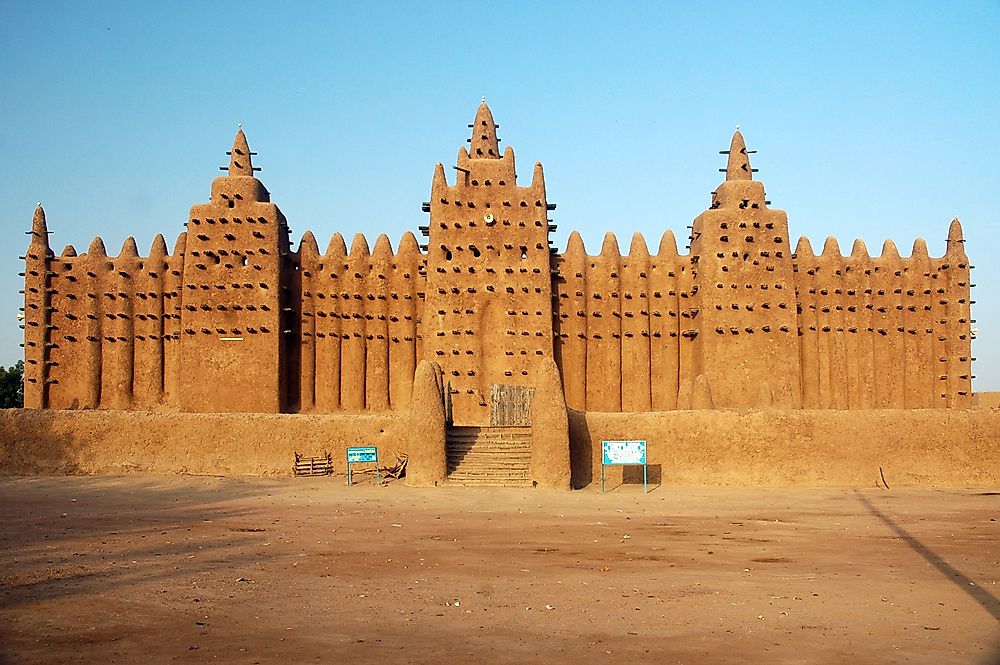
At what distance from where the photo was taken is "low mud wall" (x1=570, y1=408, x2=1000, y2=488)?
21203 mm

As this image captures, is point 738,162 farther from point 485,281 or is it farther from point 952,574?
point 952,574

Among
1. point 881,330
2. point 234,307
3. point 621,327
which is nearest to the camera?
point 234,307

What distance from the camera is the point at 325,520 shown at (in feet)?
52.7

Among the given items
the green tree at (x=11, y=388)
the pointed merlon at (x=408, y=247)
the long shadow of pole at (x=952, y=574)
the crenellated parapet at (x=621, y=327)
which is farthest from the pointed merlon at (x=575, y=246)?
the green tree at (x=11, y=388)

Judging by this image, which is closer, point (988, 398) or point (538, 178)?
point (538, 178)

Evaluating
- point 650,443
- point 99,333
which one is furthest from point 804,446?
point 99,333

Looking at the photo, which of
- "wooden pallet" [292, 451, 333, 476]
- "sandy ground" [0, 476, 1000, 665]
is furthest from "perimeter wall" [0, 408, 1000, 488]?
Result: "sandy ground" [0, 476, 1000, 665]

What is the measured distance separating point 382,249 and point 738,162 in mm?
11972

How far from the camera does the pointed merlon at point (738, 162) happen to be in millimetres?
32062

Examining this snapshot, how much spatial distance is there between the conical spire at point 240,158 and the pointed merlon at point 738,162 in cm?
1570

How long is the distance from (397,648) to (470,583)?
284cm

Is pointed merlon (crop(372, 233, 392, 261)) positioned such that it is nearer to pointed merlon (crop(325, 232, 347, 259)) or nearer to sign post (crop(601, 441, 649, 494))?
pointed merlon (crop(325, 232, 347, 259))

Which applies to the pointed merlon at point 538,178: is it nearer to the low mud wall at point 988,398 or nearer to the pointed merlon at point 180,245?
the pointed merlon at point 180,245

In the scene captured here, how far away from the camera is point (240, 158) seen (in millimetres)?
31938
